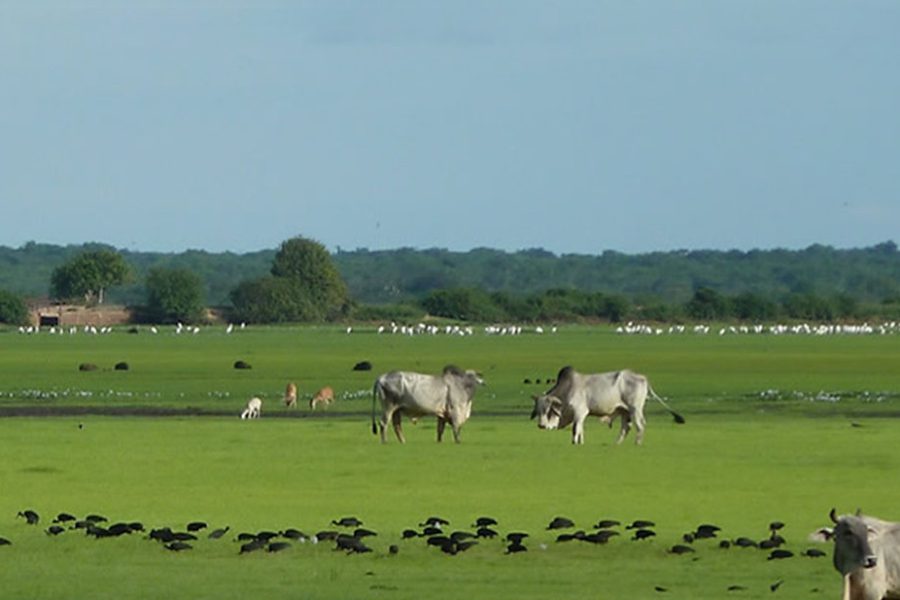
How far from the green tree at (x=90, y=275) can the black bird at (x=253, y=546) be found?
4941 inches

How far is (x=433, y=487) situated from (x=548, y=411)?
7673 millimetres

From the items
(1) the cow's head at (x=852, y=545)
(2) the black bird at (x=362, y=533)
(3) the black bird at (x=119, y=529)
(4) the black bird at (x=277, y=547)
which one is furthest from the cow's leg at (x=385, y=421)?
(1) the cow's head at (x=852, y=545)

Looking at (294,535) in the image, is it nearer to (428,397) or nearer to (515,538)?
(515,538)

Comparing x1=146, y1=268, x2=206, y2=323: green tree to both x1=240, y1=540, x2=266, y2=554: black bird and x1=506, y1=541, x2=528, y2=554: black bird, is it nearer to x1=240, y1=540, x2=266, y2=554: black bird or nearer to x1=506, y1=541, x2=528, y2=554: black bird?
x1=240, y1=540, x2=266, y2=554: black bird

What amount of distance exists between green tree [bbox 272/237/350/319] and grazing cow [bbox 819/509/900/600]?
12136 centimetres

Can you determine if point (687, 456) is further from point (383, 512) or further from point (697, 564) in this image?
point (697, 564)

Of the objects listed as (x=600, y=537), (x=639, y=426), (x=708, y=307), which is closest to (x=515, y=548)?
(x=600, y=537)

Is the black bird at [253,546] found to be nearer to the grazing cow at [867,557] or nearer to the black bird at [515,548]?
the black bird at [515,548]

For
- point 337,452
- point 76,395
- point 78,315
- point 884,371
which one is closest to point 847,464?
point 337,452

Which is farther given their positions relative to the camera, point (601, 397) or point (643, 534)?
point (601, 397)

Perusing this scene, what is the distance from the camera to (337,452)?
2733 cm

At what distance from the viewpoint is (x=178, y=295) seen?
136 meters

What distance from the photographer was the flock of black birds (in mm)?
17047

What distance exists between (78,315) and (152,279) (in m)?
5.06
